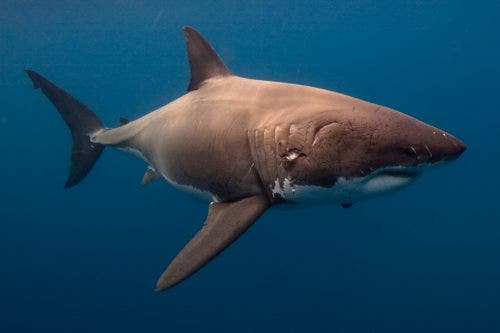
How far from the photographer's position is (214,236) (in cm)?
426

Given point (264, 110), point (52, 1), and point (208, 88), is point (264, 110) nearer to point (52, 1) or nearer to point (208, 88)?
point (208, 88)

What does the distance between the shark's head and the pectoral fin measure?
1.63ft

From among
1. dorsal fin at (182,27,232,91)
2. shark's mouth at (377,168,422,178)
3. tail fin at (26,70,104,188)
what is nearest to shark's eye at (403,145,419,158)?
shark's mouth at (377,168,422,178)

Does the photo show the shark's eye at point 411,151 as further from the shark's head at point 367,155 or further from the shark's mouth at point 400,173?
the shark's mouth at point 400,173

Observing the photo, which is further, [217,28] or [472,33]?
[217,28]

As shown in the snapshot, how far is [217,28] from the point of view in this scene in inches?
2264

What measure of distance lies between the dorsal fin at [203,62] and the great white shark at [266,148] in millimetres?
14

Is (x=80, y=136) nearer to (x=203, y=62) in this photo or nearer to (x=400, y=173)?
(x=203, y=62)

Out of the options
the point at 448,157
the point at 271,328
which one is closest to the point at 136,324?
the point at 271,328

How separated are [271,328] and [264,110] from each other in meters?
11.4

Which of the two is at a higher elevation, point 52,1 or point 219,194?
point 52,1

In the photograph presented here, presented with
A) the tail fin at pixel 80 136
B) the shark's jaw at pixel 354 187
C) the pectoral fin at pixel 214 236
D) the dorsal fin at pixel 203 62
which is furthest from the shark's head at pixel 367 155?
the tail fin at pixel 80 136

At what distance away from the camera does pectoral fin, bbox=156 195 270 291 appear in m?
3.95

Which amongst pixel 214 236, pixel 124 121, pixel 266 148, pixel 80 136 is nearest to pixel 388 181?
pixel 266 148
